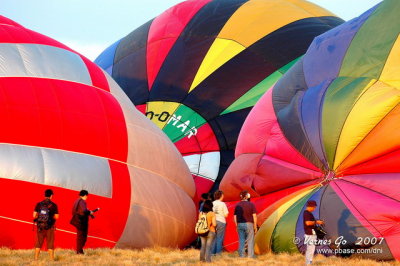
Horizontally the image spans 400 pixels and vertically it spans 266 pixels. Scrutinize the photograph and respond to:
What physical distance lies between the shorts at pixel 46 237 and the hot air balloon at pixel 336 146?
10.2ft

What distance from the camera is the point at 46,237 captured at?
10.4 metres

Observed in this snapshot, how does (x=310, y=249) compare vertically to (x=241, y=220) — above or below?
below

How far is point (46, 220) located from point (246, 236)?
112 inches

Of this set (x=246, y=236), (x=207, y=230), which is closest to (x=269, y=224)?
(x=246, y=236)

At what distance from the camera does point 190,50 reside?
1661cm

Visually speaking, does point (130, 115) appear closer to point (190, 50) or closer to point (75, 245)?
point (75, 245)

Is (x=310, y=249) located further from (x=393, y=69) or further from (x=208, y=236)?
(x=393, y=69)

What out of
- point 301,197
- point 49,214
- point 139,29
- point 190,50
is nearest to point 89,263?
point 49,214

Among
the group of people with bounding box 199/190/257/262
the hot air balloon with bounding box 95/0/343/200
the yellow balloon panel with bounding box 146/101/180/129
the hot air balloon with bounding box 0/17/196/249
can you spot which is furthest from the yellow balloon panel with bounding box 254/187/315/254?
the yellow balloon panel with bounding box 146/101/180/129

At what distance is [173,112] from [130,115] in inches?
110

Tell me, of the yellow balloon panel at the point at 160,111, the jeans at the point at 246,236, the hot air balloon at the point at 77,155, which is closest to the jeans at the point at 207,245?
the jeans at the point at 246,236

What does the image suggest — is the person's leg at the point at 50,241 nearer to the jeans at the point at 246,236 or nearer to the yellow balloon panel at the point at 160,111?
the jeans at the point at 246,236

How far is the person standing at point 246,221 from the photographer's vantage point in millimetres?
11328

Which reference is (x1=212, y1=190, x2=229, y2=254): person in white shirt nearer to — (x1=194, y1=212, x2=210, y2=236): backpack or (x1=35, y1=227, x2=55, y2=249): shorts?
(x1=194, y1=212, x2=210, y2=236): backpack
